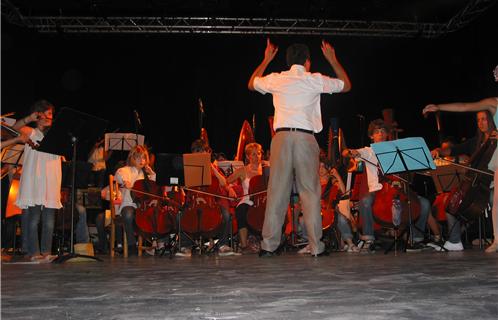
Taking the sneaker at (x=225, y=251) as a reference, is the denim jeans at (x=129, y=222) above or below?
above

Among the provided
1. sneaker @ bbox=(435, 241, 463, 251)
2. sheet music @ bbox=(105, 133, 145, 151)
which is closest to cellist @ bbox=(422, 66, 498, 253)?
sneaker @ bbox=(435, 241, 463, 251)

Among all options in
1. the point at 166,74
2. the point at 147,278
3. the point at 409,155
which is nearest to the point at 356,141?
the point at 166,74

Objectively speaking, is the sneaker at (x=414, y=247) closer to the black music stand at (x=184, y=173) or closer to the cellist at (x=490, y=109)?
the cellist at (x=490, y=109)

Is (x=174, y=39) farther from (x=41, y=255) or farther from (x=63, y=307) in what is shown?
(x=63, y=307)

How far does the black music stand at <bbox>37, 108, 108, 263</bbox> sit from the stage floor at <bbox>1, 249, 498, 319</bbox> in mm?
2042

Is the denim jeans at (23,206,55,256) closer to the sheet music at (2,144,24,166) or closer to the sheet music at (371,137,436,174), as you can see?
the sheet music at (2,144,24,166)

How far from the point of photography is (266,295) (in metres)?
2.42

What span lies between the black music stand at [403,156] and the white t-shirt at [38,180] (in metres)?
3.40

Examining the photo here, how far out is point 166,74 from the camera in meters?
13.7

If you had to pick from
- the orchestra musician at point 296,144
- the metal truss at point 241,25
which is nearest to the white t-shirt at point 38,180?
the orchestra musician at point 296,144

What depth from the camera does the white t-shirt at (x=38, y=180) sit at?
5.78 meters

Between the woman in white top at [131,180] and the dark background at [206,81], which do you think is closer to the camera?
the woman in white top at [131,180]

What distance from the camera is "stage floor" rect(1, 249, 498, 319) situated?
6.39 feet

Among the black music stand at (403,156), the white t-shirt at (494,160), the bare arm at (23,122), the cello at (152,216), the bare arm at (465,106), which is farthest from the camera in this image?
the cello at (152,216)
